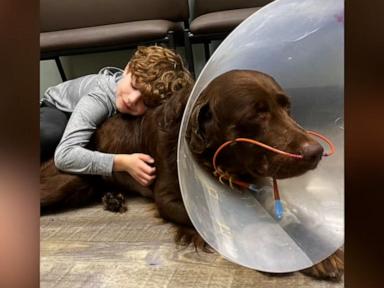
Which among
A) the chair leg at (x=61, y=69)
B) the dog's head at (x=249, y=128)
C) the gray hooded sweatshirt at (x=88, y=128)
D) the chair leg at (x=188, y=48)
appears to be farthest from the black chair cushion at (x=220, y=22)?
the dog's head at (x=249, y=128)

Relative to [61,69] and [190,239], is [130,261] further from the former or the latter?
[61,69]

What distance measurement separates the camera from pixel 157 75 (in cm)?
157

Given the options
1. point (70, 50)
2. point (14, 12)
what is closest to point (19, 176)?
point (14, 12)

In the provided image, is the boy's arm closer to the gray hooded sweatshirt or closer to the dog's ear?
the gray hooded sweatshirt

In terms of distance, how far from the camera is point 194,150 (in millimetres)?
1198

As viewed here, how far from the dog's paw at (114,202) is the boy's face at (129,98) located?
27 centimetres

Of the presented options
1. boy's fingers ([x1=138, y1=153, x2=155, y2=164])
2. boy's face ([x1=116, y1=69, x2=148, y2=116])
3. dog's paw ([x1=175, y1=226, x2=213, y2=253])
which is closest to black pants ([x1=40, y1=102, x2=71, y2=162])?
boy's face ([x1=116, y1=69, x2=148, y2=116])

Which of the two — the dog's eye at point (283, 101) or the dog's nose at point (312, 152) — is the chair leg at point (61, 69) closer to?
the dog's eye at point (283, 101)

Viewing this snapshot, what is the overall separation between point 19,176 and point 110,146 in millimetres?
1235

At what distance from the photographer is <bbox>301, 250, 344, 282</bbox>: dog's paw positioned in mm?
1003

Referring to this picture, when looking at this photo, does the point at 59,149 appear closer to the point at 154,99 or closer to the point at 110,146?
the point at 110,146

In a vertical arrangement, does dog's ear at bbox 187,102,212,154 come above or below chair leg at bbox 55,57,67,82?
below

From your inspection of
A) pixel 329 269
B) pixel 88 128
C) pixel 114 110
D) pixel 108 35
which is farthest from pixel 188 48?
pixel 329 269

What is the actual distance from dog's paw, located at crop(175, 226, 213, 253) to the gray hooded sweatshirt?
0.39 m
